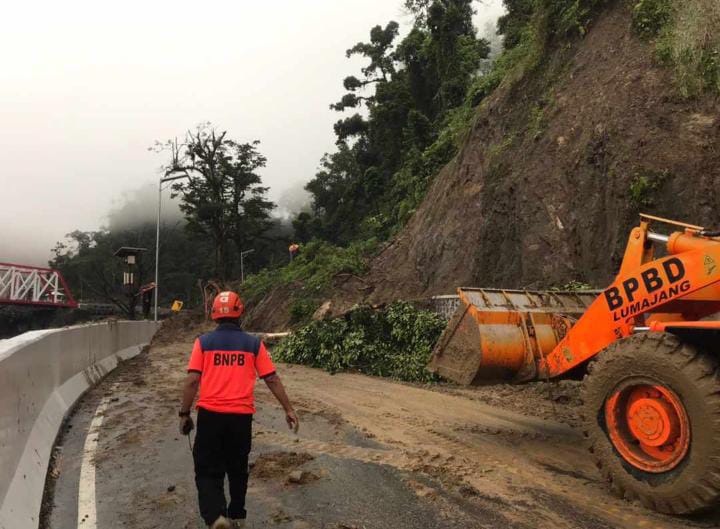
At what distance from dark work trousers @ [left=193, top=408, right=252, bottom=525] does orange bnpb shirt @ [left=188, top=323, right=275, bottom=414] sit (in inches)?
3.3

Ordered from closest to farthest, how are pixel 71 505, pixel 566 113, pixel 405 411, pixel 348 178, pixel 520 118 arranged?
1. pixel 71 505
2. pixel 405 411
3. pixel 566 113
4. pixel 520 118
5. pixel 348 178

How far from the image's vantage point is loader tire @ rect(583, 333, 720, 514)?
13.7 feet

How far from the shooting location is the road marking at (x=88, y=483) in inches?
181

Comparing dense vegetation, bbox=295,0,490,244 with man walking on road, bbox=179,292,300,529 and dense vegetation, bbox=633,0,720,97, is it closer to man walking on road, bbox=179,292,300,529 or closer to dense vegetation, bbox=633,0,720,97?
dense vegetation, bbox=633,0,720,97

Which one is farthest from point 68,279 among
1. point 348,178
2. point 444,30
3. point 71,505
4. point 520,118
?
point 71,505

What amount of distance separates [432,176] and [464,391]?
15.4 meters

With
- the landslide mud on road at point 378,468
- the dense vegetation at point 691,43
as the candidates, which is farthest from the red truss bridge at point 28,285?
the dense vegetation at point 691,43

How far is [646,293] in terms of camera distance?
521 cm

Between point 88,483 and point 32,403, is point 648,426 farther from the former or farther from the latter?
point 32,403

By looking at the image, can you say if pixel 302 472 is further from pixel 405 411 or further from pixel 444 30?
pixel 444 30

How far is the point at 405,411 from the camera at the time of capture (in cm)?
855

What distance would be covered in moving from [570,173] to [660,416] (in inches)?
399

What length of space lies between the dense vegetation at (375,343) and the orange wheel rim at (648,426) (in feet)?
20.9

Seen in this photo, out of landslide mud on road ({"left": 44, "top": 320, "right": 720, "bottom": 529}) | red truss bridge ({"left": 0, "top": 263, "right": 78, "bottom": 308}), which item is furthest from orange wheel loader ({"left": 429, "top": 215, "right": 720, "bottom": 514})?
red truss bridge ({"left": 0, "top": 263, "right": 78, "bottom": 308})
